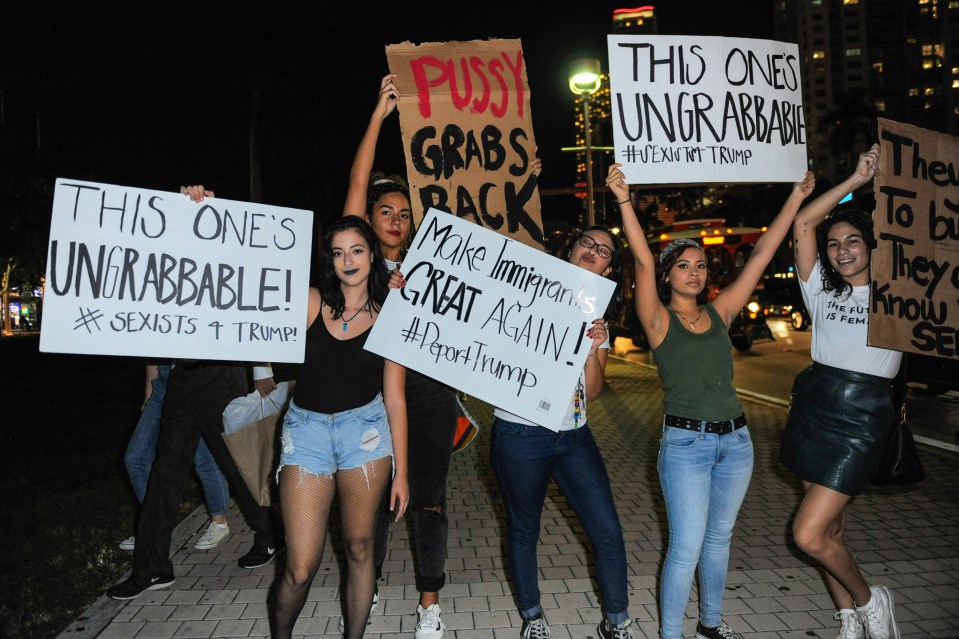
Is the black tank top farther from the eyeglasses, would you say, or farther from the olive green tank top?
the olive green tank top

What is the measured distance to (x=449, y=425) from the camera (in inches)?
143

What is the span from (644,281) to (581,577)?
214 centimetres

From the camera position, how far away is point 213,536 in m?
5.05

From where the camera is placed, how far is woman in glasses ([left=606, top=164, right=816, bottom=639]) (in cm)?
320

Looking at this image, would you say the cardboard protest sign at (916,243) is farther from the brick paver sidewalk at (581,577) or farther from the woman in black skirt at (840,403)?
the brick paver sidewalk at (581,577)

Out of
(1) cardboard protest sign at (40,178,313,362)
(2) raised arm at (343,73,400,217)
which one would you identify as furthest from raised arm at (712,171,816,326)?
(1) cardboard protest sign at (40,178,313,362)

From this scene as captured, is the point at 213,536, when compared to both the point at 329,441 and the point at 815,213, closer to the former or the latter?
the point at 329,441

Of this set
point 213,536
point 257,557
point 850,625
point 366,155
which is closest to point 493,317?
point 366,155

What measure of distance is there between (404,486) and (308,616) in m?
1.22

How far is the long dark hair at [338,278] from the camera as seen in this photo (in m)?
3.20

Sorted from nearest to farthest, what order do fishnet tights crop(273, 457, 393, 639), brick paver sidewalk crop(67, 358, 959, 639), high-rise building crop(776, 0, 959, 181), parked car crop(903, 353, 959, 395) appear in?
fishnet tights crop(273, 457, 393, 639) < brick paver sidewalk crop(67, 358, 959, 639) < parked car crop(903, 353, 959, 395) < high-rise building crop(776, 0, 959, 181)

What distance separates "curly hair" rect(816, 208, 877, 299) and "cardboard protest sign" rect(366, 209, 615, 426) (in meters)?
1.17

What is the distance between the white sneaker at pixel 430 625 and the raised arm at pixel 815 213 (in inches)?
103

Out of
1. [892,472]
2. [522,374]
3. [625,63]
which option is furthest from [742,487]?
[625,63]
